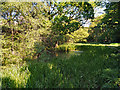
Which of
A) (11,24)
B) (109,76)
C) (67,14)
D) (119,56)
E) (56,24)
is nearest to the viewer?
(109,76)

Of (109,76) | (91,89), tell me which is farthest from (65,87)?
(109,76)

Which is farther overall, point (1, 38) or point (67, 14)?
point (67, 14)

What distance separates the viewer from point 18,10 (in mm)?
Answer: 4973

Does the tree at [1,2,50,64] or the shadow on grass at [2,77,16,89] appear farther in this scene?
the tree at [1,2,50,64]

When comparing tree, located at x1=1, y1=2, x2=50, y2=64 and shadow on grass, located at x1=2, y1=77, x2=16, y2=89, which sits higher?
tree, located at x1=1, y1=2, x2=50, y2=64

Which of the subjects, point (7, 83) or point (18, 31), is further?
point (18, 31)

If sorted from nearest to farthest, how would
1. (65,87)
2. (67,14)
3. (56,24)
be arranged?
(65,87)
(56,24)
(67,14)

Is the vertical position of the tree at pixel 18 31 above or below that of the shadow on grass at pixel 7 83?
above

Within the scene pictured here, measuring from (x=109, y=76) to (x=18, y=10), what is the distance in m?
5.04

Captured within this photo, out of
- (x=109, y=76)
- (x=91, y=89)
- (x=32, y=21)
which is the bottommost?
(x=91, y=89)

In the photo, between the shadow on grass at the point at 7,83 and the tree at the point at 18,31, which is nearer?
the shadow on grass at the point at 7,83

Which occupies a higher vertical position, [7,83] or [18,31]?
[18,31]

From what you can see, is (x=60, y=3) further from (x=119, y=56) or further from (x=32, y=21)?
(x=119, y=56)

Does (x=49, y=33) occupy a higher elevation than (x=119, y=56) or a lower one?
higher
